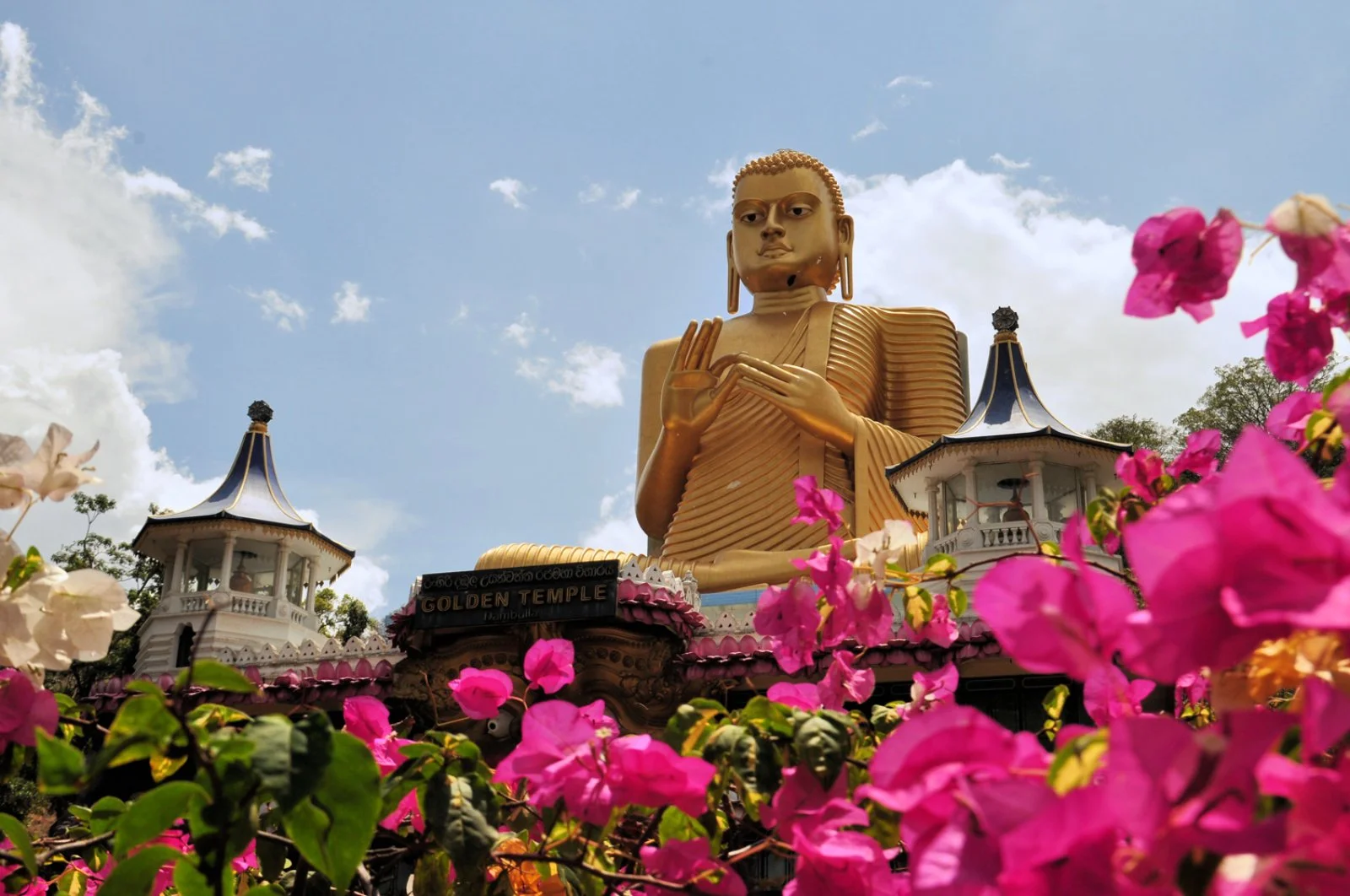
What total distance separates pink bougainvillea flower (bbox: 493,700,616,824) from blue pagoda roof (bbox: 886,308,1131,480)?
10738 millimetres

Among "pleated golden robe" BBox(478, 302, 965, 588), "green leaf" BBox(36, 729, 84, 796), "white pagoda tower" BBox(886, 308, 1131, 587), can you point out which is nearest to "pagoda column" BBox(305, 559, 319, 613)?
"pleated golden robe" BBox(478, 302, 965, 588)

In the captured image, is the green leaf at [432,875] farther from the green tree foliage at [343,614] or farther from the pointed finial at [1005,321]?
the green tree foliage at [343,614]

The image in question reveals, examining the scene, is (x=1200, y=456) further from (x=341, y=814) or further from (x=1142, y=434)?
(x=1142, y=434)

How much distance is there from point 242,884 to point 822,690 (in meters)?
2.31

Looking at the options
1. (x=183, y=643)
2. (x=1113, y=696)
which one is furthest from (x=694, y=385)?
(x=1113, y=696)

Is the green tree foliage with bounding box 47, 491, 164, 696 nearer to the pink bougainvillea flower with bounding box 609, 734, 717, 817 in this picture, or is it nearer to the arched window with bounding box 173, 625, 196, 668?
the arched window with bounding box 173, 625, 196, 668

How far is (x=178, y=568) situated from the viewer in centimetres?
1669

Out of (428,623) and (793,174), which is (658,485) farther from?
(428,623)

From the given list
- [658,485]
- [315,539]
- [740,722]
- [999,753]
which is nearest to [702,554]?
[658,485]

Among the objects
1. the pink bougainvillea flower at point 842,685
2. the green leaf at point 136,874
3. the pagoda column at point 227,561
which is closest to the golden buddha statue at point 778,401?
the pagoda column at point 227,561

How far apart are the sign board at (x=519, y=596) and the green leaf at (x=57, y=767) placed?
9239mm

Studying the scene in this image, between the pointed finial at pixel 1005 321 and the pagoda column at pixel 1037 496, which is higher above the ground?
the pointed finial at pixel 1005 321

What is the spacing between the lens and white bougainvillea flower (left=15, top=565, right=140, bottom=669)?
2307 millimetres

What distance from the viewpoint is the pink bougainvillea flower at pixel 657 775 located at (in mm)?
2242
